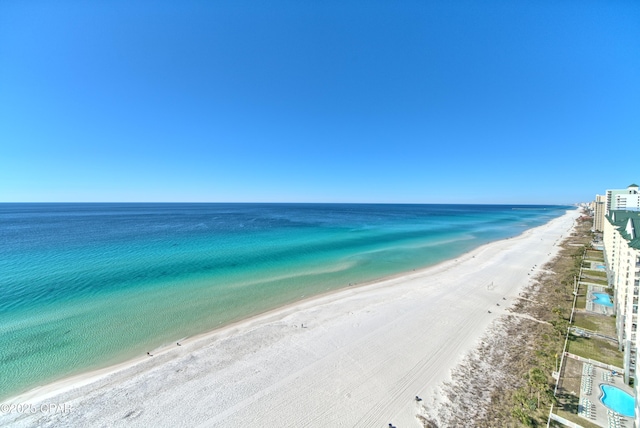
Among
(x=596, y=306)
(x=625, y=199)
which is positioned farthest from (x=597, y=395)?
(x=625, y=199)

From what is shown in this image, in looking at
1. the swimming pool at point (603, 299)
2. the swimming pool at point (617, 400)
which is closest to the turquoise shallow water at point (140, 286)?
the swimming pool at point (603, 299)

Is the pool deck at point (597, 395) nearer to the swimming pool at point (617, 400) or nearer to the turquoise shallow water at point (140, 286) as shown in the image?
the swimming pool at point (617, 400)

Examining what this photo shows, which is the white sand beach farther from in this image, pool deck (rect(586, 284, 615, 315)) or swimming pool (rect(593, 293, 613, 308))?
swimming pool (rect(593, 293, 613, 308))

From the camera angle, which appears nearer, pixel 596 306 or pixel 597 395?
pixel 597 395

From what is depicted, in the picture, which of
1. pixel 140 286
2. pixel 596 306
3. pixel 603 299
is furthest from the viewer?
pixel 140 286

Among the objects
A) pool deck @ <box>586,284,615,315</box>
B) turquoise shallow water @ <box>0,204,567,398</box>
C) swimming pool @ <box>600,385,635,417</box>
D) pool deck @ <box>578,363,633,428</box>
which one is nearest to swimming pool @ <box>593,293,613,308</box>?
pool deck @ <box>586,284,615,315</box>

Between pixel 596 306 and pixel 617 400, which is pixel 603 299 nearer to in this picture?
pixel 596 306
